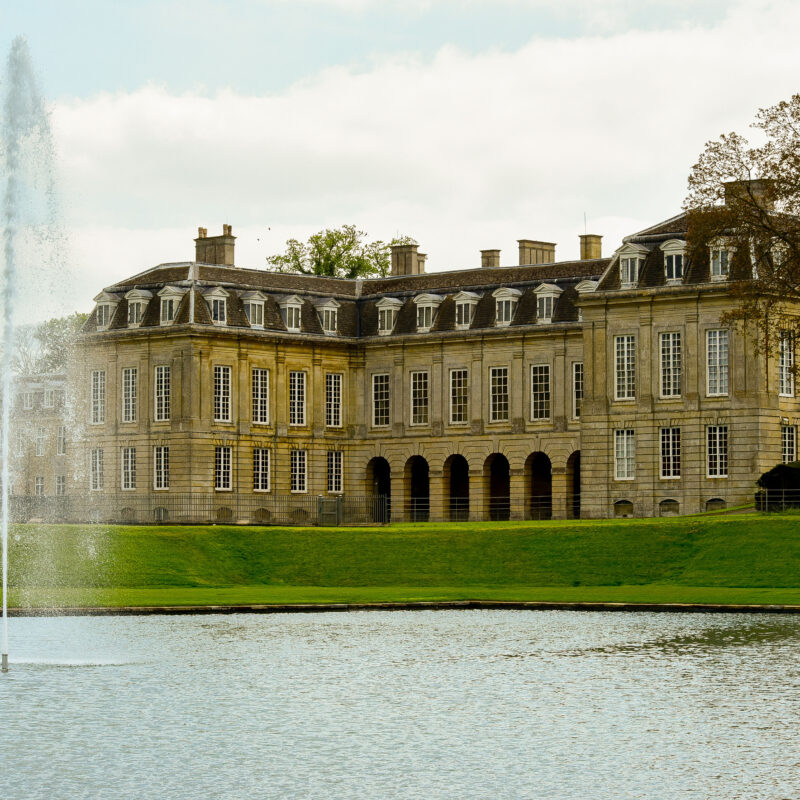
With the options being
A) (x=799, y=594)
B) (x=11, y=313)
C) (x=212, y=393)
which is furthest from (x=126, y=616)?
(x=212, y=393)

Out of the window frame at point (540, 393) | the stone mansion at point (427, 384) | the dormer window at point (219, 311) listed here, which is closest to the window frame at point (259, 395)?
the stone mansion at point (427, 384)

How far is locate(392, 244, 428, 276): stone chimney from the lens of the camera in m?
91.8

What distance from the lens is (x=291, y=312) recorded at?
84.9m

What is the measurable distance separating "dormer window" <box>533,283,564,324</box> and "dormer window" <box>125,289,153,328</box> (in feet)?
60.9

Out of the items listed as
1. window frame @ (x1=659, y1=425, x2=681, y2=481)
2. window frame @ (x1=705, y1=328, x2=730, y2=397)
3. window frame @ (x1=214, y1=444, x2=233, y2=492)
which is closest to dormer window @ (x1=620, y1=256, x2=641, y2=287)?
window frame @ (x1=705, y1=328, x2=730, y2=397)

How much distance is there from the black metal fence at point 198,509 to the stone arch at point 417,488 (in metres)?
1.65

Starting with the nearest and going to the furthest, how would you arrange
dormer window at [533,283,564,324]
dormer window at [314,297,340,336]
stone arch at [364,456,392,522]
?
dormer window at [533,283,564,324]
dormer window at [314,297,340,336]
stone arch at [364,456,392,522]

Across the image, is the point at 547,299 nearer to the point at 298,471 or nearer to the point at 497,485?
the point at 497,485

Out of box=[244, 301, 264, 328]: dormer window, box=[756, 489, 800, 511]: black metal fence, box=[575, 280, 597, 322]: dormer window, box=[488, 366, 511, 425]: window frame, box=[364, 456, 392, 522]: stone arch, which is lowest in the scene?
box=[756, 489, 800, 511]: black metal fence

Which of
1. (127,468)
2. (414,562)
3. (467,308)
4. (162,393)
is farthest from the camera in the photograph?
(467,308)

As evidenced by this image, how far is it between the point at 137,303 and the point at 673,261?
26337 mm

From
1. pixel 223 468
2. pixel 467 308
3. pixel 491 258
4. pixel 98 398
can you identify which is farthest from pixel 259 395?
pixel 491 258

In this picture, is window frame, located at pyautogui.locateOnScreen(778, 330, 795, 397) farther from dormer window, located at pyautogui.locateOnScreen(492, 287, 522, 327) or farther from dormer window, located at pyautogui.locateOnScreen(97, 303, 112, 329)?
dormer window, located at pyautogui.locateOnScreen(97, 303, 112, 329)

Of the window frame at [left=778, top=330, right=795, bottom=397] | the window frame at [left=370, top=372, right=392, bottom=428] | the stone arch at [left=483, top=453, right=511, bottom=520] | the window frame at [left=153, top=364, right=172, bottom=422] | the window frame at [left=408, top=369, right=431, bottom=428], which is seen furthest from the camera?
the window frame at [left=370, top=372, right=392, bottom=428]
